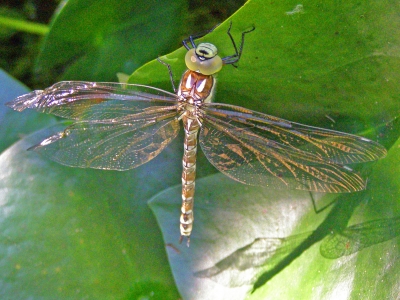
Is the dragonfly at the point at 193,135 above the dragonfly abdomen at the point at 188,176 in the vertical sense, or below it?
above

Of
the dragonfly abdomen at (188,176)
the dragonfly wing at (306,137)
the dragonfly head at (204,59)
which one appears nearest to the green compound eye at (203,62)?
the dragonfly head at (204,59)

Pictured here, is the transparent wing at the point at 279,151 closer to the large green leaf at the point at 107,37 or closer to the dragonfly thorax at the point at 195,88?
the dragonfly thorax at the point at 195,88

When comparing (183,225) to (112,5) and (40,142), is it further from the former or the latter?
(112,5)

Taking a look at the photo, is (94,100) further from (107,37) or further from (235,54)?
(235,54)

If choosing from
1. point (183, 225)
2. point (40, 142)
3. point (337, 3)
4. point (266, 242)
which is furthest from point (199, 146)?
point (337, 3)

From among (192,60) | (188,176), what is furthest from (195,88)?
(188,176)

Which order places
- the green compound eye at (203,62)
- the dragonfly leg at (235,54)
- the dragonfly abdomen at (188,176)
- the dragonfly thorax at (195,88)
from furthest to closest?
the dragonfly abdomen at (188,176), the dragonfly thorax at (195,88), the green compound eye at (203,62), the dragonfly leg at (235,54)

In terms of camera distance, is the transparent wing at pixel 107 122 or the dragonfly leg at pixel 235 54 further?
the transparent wing at pixel 107 122

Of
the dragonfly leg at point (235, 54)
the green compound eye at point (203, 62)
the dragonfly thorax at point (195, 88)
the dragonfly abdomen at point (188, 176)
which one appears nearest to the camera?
the dragonfly leg at point (235, 54)

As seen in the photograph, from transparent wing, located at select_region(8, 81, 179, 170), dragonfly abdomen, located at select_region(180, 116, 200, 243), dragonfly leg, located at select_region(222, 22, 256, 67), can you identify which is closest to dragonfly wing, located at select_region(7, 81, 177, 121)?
transparent wing, located at select_region(8, 81, 179, 170)
